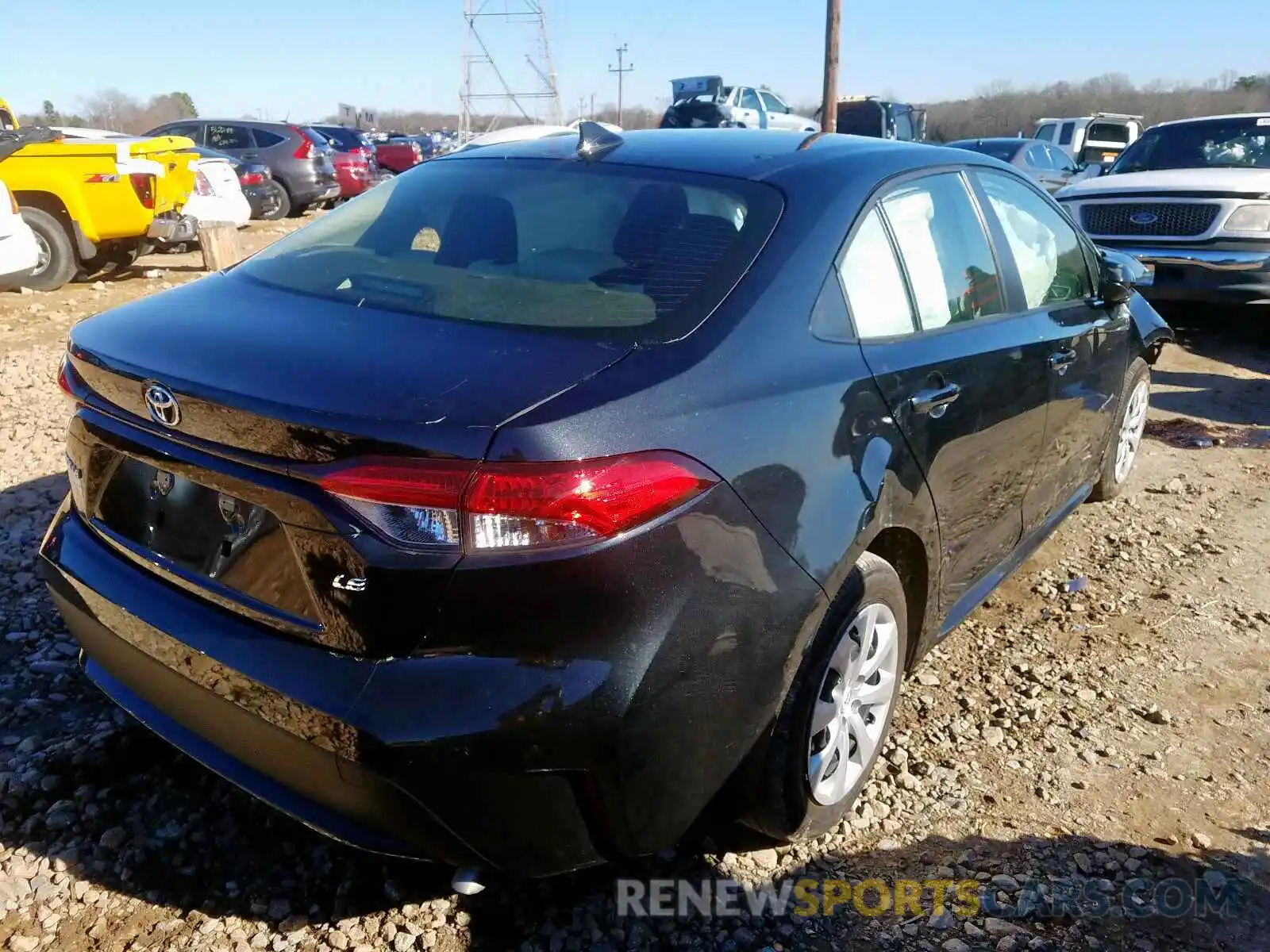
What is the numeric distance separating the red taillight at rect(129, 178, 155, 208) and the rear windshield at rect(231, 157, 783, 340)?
767cm

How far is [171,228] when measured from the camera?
9773 mm

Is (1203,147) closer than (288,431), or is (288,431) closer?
(288,431)

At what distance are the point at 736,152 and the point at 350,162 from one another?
17114 mm

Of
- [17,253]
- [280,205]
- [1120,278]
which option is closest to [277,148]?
[280,205]

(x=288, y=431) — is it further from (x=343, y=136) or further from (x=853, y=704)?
(x=343, y=136)

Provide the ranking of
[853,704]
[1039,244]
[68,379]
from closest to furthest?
[68,379], [853,704], [1039,244]

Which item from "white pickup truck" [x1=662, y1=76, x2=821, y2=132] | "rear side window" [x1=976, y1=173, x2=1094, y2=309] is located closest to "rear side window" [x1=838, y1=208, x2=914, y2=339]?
"rear side window" [x1=976, y1=173, x2=1094, y2=309]

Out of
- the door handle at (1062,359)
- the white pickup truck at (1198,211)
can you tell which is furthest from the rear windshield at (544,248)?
the white pickup truck at (1198,211)

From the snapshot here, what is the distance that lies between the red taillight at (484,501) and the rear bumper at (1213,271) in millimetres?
7520

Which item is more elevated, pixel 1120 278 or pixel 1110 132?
pixel 1120 278

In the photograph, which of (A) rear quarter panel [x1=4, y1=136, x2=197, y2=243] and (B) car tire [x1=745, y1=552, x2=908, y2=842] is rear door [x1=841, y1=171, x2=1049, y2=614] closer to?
(B) car tire [x1=745, y1=552, x2=908, y2=842]

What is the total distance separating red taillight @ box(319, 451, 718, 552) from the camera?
5.68 feet

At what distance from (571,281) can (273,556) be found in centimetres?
95

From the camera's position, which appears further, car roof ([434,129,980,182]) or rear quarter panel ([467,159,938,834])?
car roof ([434,129,980,182])
